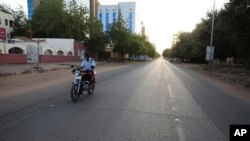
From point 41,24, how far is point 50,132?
54048 mm

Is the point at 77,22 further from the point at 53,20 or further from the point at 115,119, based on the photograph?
the point at 115,119

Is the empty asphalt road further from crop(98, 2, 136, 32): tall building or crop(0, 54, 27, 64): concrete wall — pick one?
crop(98, 2, 136, 32): tall building

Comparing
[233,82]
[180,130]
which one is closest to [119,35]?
[233,82]

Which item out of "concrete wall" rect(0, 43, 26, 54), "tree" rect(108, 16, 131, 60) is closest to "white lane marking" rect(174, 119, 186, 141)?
"concrete wall" rect(0, 43, 26, 54)

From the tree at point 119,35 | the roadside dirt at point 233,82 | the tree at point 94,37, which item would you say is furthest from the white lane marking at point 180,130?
the tree at point 119,35

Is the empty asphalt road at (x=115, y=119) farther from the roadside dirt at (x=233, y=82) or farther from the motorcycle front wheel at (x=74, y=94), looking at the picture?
the roadside dirt at (x=233, y=82)

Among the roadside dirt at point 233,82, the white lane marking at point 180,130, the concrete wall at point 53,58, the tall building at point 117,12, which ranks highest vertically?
the tall building at point 117,12

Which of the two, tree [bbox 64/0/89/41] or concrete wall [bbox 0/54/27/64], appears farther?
tree [bbox 64/0/89/41]

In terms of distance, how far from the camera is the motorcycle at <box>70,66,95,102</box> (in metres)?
9.01

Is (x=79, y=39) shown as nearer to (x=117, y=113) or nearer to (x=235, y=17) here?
(x=235, y=17)

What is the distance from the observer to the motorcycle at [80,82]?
901 centimetres

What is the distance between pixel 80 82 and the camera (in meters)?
9.44

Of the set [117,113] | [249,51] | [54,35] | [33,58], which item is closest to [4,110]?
[117,113]

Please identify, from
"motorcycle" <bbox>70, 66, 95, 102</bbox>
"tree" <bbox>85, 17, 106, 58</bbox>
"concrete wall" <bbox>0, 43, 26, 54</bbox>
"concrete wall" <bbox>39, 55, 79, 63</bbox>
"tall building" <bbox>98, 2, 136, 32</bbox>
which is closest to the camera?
"motorcycle" <bbox>70, 66, 95, 102</bbox>
